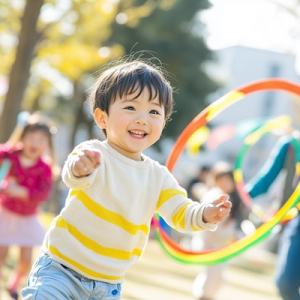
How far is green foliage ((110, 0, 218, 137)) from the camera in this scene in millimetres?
27094

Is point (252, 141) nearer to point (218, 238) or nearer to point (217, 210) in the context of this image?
point (218, 238)

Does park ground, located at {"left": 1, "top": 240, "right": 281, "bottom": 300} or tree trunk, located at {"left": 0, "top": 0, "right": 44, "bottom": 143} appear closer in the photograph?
park ground, located at {"left": 1, "top": 240, "right": 281, "bottom": 300}

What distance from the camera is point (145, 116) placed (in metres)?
3.28

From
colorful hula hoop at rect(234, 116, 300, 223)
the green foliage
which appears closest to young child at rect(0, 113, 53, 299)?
colorful hula hoop at rect(234, 116, 300, 223)

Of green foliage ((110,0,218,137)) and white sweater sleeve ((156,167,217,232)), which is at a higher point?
green foliage ((110,0,218,137))

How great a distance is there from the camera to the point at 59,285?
3.16 meters

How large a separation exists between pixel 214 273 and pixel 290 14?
11199mm

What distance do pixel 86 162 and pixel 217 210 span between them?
2.20 feet

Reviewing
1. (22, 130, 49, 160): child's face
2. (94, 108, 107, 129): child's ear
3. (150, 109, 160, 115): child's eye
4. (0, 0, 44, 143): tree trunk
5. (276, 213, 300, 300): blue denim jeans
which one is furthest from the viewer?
(0, 0, 44, 143): tree trunk

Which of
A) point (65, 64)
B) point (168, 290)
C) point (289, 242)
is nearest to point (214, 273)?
point (168, 290)

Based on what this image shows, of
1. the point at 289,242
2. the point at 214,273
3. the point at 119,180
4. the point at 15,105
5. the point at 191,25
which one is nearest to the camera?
the point at 119,180

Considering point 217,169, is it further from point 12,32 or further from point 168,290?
point 12,32

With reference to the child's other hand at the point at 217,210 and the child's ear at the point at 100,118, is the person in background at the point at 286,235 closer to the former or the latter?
the child's other hand at the point at 217,210

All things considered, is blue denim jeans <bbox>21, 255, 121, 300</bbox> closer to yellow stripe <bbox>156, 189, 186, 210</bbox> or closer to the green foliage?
yellow stripe <bbox>156, 189, 186, 210</bbox>
